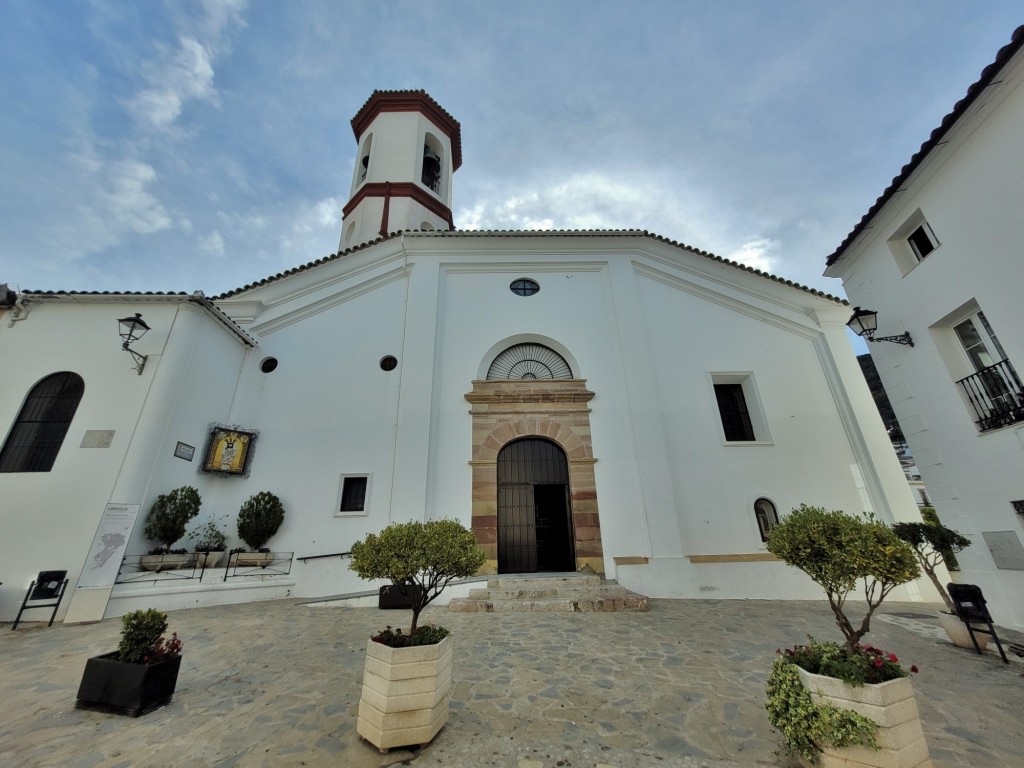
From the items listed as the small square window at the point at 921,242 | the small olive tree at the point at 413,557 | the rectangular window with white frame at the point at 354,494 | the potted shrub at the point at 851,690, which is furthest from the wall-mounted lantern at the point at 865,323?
the rectangular window with white frame at the point at 354,494

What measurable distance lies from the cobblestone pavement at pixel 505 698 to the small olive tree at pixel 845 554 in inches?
43.8

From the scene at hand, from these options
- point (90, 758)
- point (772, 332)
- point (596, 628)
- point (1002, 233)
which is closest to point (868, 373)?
point (772, 332)

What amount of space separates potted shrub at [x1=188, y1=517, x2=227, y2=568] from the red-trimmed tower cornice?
16.2 m

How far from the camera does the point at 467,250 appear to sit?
38.6 ft

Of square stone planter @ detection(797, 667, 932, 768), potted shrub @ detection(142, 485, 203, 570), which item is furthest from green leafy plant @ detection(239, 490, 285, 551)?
square stone planter @ detection(797, 667, 932, 768)

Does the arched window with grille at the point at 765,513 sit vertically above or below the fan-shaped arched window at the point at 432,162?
below

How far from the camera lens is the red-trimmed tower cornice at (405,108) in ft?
53.8

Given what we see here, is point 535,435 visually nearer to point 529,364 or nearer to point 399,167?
point 529,364

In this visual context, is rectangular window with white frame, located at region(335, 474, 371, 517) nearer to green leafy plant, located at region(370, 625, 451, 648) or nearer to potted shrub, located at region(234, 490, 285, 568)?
potted shrub, located at region(234, 490, 285, 568)

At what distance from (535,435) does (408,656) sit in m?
6.96

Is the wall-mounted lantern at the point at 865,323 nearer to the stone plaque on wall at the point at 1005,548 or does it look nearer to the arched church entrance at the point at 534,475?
the stone plaque on wall at the point at 1005,548

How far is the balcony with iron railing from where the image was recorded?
546 cm

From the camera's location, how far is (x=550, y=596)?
295 inches

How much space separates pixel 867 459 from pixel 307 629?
12282 mm
